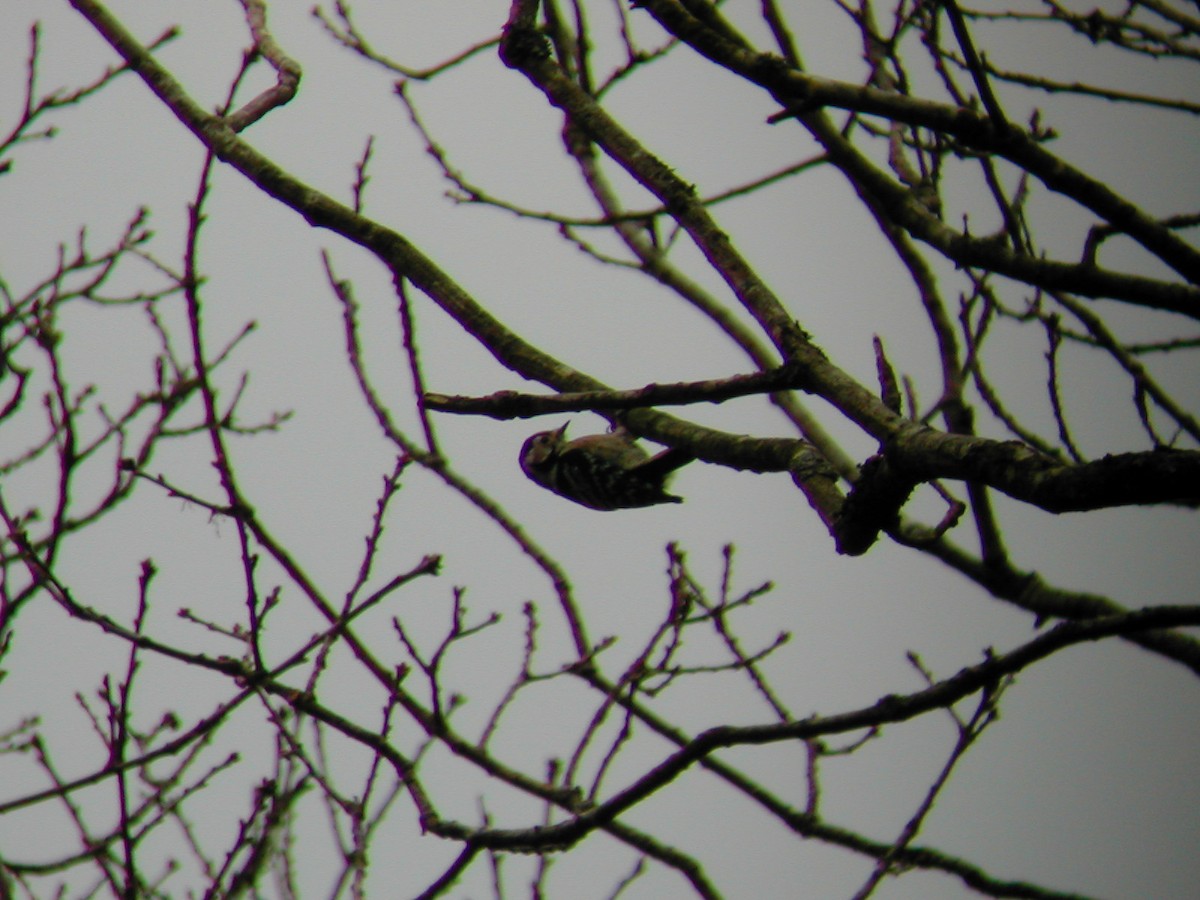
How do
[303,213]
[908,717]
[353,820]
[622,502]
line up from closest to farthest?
[908,717] → [303,213] → [353,820] → [622,502]

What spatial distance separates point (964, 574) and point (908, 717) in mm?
2344

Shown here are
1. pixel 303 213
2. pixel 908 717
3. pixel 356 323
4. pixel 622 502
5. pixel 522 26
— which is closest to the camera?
pixel 908 717

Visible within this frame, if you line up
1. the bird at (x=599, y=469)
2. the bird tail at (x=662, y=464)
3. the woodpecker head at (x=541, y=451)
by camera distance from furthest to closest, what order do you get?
the woodpecker head at (x=541, y=451) → the bird at (x=599, y=469) → the bird tail at (x=662, y=464)

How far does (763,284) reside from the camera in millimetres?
2330

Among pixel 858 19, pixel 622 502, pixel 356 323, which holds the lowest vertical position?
pixel 356 323

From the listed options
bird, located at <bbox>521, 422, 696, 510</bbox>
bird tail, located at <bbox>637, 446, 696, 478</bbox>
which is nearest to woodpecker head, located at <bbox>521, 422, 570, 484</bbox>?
bird, located at <bbox>521, 422, 696, 510</bbox>

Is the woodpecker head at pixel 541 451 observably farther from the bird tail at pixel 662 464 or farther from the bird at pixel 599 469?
the bird tail at pixel 662 464

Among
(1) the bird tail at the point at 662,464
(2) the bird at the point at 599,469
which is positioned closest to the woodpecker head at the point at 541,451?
(2) the bird at the point at 599,469

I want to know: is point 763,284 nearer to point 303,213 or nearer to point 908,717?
point 908,717

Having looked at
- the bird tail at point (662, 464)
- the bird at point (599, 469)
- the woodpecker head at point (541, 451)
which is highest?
the woodpecker head at point (541, 451)

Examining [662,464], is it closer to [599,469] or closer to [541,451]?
[599,469]

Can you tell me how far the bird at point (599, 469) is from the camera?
5.16 m

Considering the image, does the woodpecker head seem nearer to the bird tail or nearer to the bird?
the bird

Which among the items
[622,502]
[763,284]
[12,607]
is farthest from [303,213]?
[622,502]
